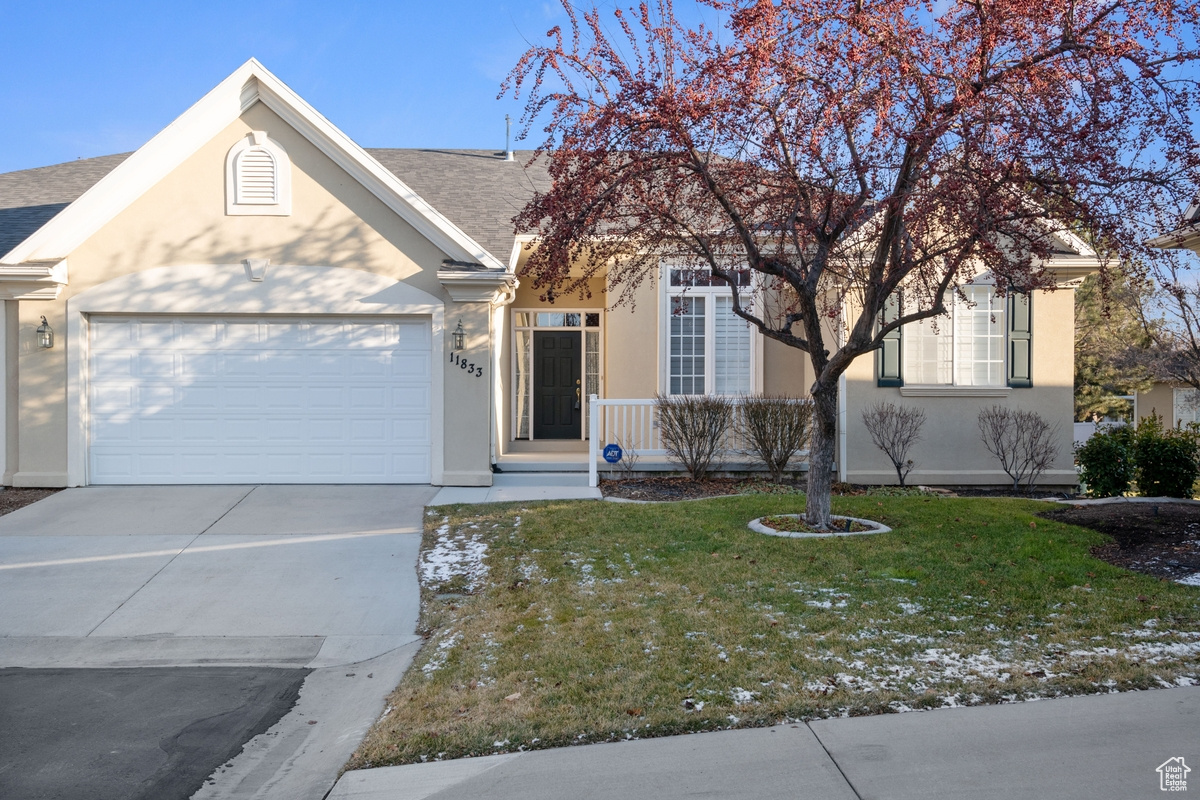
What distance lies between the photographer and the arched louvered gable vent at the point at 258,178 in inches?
448

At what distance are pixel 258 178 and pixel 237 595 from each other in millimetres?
6294

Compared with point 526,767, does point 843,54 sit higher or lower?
higher

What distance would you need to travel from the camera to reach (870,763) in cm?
385

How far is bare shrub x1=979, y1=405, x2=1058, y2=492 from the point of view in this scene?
41.4 feet

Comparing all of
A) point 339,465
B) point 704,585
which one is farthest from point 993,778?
point 339,465

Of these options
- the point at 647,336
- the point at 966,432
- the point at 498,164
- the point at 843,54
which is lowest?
the point at 966,432

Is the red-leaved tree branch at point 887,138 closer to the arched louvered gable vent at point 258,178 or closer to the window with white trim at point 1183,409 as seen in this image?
the arched louvered gable vent at point 258,178

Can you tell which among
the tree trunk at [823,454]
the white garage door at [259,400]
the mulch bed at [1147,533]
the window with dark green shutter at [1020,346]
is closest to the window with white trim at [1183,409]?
the window with dark green shutter at [1020,346]

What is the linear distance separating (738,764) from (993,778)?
106 centimetres

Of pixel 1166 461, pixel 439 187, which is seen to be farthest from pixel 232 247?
pixel 1166 461

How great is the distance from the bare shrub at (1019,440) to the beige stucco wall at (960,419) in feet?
0.42

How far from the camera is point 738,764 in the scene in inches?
153

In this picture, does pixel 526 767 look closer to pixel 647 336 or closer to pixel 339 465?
pixel 339 465

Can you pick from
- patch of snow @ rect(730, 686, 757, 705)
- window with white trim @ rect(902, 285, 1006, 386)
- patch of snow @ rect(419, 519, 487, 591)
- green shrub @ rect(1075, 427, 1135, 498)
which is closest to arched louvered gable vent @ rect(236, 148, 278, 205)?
patch of snow @ rect(419, 519, 487, 591)
